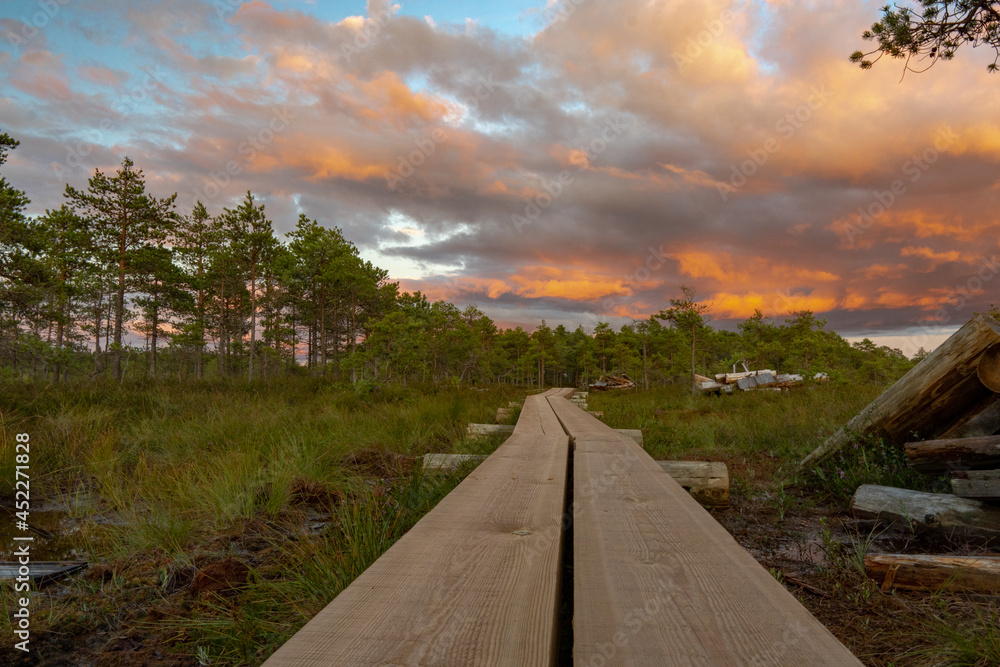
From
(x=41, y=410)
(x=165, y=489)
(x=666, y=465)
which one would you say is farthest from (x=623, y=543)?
(x=41, y=410)

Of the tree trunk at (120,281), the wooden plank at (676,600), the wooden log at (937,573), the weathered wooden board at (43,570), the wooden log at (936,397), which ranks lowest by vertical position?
the weathered wooden board at (43,570)

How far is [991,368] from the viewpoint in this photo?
3025mm

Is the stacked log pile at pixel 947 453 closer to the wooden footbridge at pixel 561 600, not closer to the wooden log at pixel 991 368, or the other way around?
the wooden log at pixel 991 368

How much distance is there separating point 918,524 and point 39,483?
6.54 m

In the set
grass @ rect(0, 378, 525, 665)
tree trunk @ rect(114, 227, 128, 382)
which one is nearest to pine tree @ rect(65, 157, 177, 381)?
tree trunk @ rect(114, 227, 128, 382)

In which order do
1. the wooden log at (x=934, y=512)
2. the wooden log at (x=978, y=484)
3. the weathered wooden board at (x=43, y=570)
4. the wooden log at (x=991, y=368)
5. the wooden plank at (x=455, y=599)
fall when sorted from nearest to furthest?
the wooden plank at (x=455, y=599) < the weathered wooden board at (x=43, y=570) < the wooden log at (x=978, y=484) < the wooden log at (x=934, y=512) < the wooden log at (x=991, y=368)

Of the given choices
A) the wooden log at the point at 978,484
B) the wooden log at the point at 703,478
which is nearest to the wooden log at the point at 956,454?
the wooden log at the point at 978,484

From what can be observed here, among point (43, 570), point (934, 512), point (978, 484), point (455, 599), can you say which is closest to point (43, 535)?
point (43, 570)

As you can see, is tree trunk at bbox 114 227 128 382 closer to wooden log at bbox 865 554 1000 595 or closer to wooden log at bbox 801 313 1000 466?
wooden log at bbox 801 313 1000 466

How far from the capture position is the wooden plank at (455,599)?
818 millimetres

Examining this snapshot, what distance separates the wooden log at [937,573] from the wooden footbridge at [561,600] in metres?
1.02

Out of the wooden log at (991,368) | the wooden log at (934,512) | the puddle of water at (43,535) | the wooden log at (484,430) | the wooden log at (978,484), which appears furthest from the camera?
the wooden log at (484,430)

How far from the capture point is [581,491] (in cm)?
208

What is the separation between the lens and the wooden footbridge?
829 mm
